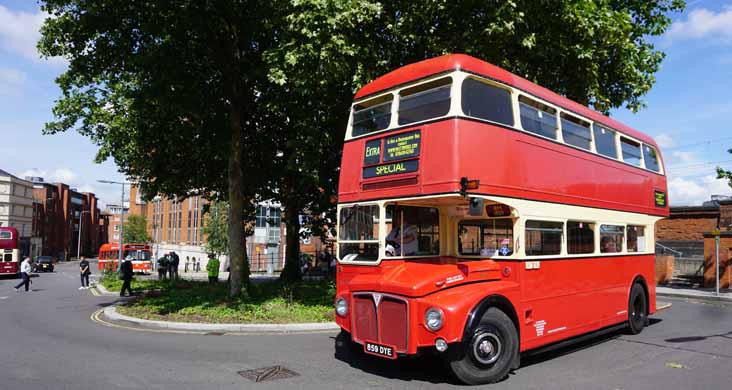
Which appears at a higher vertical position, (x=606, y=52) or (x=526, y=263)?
(x=606, y=52)

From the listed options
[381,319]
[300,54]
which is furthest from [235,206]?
[381,319]

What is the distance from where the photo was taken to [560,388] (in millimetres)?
6617

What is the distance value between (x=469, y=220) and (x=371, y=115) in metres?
2.47

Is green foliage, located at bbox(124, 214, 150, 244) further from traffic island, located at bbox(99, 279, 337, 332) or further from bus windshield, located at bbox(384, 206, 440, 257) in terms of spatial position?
bus windshield, located at bbox(384, 206, 440, 257)

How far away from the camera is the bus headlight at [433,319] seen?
6484 mm

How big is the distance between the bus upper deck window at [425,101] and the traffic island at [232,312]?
19.6 ft

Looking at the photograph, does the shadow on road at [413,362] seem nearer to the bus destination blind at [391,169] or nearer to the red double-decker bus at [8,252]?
the bus destination blind at [391,169]

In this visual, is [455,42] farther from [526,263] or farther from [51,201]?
[51,201]

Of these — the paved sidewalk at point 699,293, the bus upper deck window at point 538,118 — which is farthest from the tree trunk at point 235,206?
the paved sidewalk at point 699,293

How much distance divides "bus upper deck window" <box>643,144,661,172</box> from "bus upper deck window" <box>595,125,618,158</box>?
6.02 ft

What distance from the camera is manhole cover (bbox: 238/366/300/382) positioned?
23.5ft

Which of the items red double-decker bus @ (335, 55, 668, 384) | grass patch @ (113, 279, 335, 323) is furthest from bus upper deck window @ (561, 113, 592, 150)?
grass patch @ (113, 279, 335, 323)

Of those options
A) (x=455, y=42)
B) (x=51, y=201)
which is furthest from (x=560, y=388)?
(x=51, y=201)

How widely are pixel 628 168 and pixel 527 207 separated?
438 centimetres
